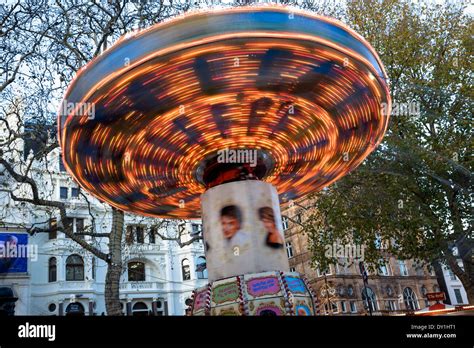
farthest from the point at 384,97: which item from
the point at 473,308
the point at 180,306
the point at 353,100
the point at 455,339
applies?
the point at 180,306

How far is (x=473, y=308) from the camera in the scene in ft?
46.2

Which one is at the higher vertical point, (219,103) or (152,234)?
(152,234)

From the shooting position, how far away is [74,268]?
3541 centimetres

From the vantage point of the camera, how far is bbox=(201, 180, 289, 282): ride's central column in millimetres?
7672

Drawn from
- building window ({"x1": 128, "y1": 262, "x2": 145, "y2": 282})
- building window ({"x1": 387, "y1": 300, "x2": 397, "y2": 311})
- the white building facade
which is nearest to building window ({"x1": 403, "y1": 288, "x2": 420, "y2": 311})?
building window ({"x1": 387, "y1": 300, "x2": 397, "y2": 311})

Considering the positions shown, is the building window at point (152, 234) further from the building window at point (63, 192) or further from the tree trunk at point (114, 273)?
the building window at point (63, 192)

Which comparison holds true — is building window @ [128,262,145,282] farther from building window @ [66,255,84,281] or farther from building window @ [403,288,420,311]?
building window @ [403,288,420,311]

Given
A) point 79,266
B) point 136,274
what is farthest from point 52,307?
point 136,274

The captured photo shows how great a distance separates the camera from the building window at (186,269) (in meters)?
39.8

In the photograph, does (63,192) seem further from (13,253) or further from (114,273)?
(114,273)

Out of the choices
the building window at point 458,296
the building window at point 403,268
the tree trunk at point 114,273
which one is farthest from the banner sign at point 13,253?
the building window at point 458,296

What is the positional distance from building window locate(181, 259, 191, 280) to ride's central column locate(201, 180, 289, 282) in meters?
32.5

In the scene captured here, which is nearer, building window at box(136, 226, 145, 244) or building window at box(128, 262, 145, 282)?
building window at box(136, 226, 145, 244)

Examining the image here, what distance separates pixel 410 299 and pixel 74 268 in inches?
1291
